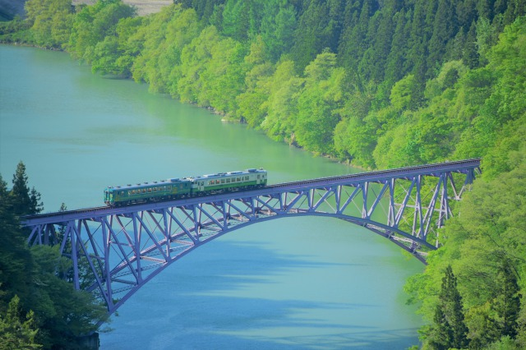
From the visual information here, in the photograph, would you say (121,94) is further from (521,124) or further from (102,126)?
(521,124)

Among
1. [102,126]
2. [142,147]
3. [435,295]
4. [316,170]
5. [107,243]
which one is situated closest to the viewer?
[107,243]

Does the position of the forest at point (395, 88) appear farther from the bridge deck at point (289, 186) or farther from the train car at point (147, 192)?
the train car at point (147, 192)

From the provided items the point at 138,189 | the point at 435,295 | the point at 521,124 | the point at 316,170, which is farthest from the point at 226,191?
the point at 316,170

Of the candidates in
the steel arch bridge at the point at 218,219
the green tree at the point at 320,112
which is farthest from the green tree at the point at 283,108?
the steel arch bridge at the point at 218,219

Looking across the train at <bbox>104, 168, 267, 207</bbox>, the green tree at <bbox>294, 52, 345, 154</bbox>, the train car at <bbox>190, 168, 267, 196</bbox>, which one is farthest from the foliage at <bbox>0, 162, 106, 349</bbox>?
the green tree at <bbox>294, 52, 345, 154</bbox>

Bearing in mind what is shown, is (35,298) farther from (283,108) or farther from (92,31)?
(92,31)

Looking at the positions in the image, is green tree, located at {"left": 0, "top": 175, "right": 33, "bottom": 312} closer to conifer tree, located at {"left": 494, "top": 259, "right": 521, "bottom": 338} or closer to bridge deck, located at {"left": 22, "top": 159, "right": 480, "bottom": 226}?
bridge deck, located at {"left": 22, "top": 159, "right": 480, "bottom": 226}
